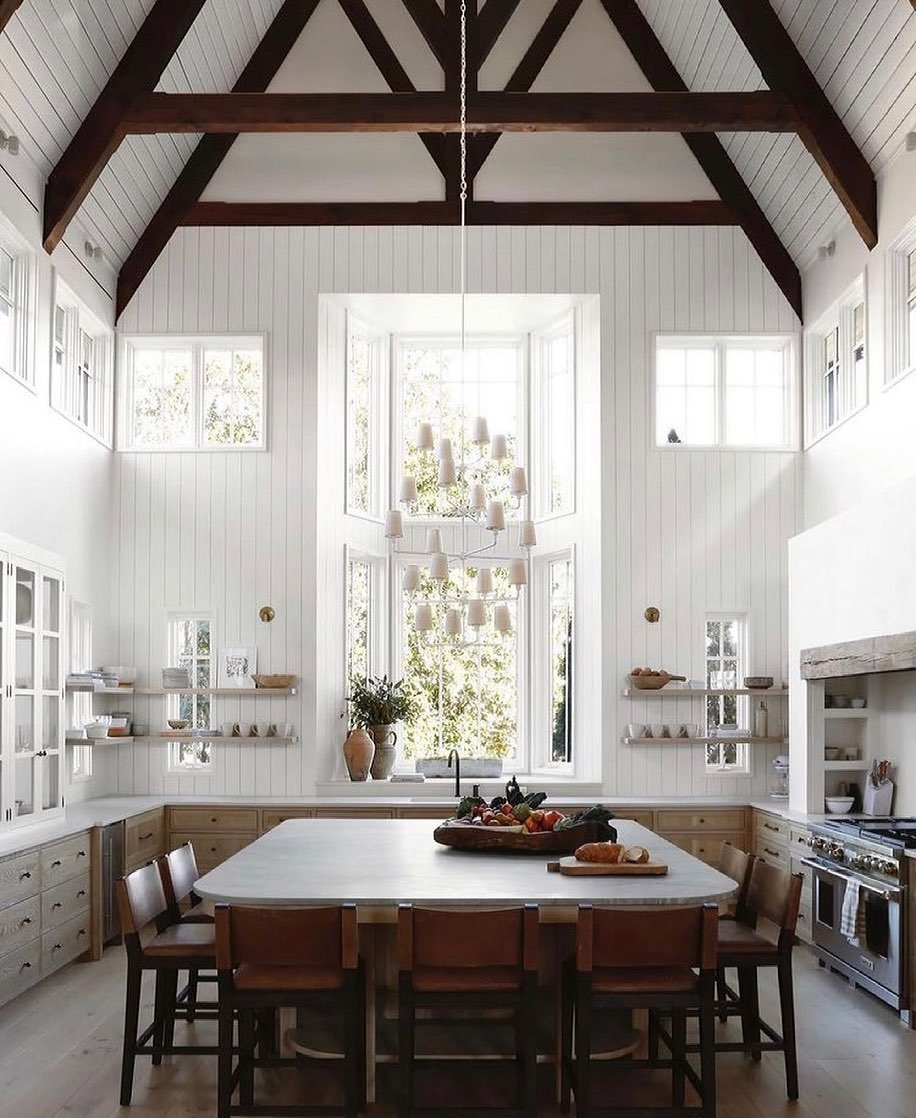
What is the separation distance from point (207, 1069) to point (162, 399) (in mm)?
6076

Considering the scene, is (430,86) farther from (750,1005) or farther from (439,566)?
(750,1005)

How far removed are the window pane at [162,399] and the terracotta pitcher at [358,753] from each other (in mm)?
2704

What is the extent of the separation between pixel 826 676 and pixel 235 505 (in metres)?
4.58

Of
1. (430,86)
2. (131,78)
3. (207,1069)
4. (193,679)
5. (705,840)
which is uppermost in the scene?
(430,86)

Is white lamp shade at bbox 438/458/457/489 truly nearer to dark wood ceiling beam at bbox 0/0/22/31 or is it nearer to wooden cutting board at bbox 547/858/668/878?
wooden cutting board at bbox 547/858/668/878

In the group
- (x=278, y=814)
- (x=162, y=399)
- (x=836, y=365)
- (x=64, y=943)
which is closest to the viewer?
(x=64, y=943)

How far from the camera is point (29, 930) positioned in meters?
6.61

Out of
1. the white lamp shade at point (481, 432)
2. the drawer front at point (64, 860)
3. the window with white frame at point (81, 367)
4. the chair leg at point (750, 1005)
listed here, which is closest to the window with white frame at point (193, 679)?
the window with white frame at point (81, 367)

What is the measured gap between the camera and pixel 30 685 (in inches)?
285

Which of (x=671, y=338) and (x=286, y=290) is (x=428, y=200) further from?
(x=671, y=338)

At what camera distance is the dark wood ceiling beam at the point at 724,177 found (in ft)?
31.4

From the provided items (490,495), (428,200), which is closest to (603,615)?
(490,495)

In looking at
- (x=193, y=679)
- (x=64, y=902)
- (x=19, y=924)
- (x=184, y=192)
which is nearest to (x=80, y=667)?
(x=193, y=679)

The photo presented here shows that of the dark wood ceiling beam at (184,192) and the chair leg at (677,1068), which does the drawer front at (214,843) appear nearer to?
the dark wood ceiling beam at (184,192)
